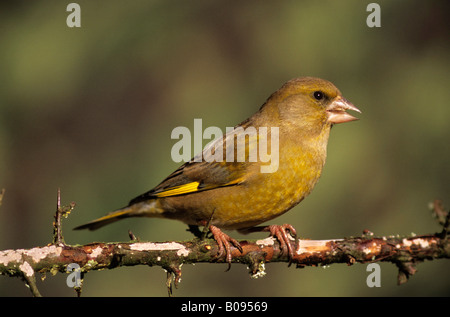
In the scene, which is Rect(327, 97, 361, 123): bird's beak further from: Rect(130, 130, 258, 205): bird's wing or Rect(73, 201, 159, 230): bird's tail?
Rect(73, 201, 159, 230): bird's tail

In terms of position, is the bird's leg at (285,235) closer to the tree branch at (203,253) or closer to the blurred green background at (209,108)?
the tree branch at (203,253)

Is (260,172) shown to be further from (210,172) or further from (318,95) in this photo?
(318,95)

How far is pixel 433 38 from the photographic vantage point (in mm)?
8117

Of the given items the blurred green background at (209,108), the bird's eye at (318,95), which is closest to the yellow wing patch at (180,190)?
the bird's eye at (318,95)

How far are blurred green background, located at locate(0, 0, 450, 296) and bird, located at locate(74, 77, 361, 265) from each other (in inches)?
74.5

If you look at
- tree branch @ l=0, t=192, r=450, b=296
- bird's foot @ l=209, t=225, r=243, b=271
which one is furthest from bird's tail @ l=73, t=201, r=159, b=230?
tree branch @ l=0, t=192, r=450, b=296

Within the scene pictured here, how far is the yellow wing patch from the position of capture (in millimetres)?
4402

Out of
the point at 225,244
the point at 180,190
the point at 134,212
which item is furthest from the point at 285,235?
the point at 134,212

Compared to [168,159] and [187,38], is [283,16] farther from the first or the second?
[168,159]

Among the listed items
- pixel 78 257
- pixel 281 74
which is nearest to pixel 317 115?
pixel 78 257

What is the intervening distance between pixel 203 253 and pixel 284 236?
0.61 meters

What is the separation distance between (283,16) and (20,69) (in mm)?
3682

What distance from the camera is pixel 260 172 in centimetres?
410

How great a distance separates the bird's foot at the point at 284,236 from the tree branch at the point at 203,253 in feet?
0.11
